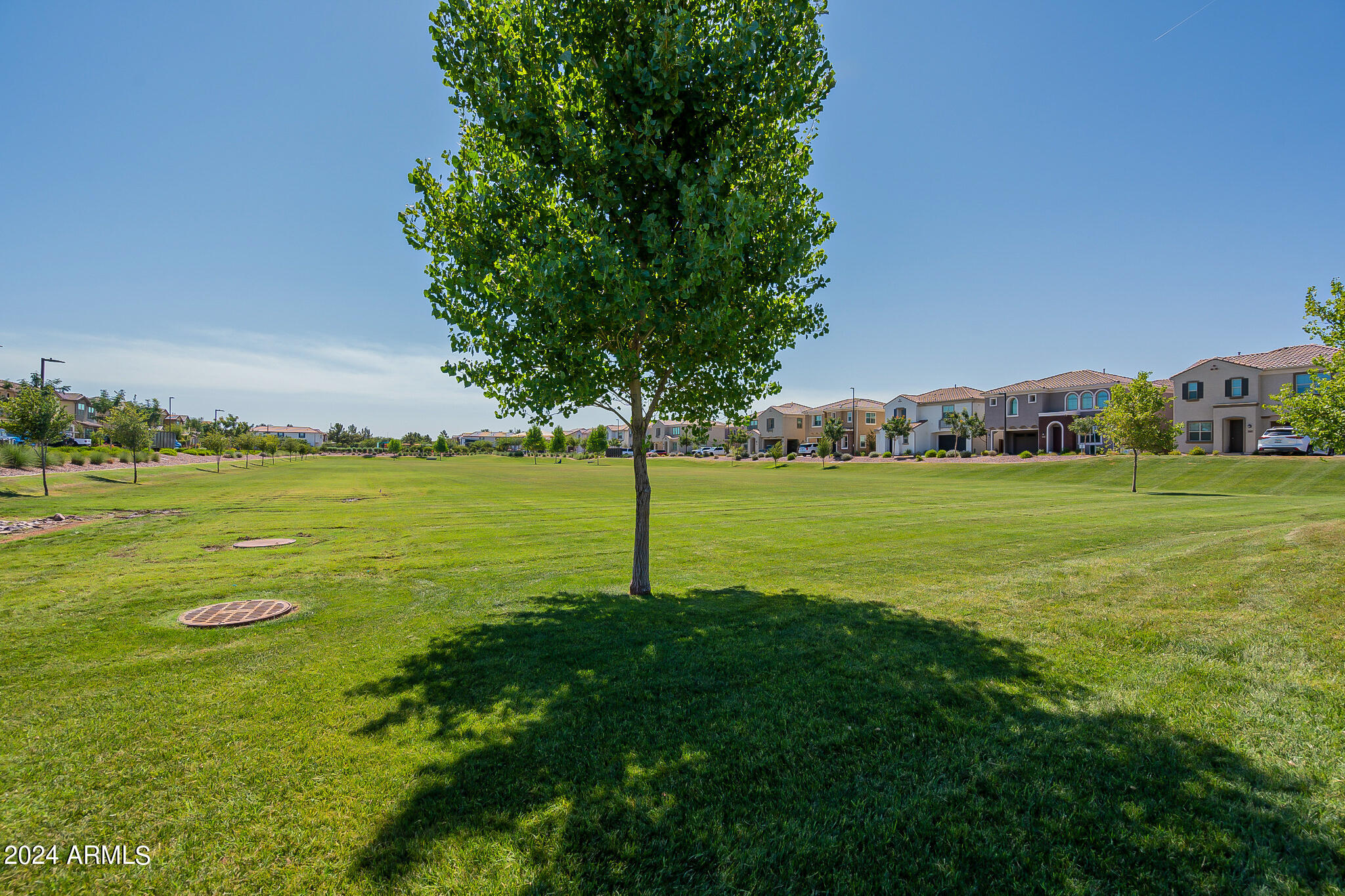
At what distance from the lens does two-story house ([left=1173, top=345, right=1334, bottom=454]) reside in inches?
1997

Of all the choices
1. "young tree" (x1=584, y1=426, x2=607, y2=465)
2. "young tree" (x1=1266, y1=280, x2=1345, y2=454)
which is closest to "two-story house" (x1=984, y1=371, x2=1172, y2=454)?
"young tree" (x1=1266, y1=280, x2=1345, y2=454)

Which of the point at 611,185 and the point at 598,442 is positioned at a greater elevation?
the point at 611,185

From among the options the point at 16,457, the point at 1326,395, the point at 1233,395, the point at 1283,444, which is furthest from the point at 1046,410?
the point at 16,457

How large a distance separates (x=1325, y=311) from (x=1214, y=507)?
45.7ft

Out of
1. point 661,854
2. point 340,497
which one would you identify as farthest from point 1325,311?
point 340,497

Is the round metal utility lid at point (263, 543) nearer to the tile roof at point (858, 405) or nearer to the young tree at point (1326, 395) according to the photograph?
the young tree at point (1326, 395)

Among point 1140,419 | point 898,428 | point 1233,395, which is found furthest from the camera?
point 898,428

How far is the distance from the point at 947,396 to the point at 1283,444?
4094cm

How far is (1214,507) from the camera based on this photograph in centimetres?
2320

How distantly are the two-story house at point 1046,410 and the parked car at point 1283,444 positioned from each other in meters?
16.9

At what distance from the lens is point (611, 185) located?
7.85 m

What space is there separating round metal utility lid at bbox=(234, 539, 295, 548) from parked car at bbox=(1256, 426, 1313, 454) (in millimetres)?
63980

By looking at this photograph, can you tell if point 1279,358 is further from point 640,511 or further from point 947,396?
point 640,511

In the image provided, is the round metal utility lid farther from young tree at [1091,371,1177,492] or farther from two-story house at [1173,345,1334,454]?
two-story house at [1173,345,1334,454]
